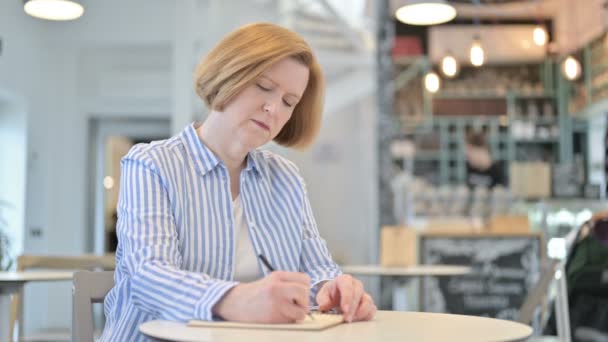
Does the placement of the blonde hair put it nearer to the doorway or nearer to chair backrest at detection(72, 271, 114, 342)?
chair backrest at detection(72, 271, 114, 342)

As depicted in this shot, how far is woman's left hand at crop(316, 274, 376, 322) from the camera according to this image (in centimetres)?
148

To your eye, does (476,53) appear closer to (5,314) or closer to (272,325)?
(5,314)

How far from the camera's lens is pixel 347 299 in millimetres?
1490

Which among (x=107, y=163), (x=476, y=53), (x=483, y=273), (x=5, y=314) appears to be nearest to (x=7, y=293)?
(x=5, y=314)

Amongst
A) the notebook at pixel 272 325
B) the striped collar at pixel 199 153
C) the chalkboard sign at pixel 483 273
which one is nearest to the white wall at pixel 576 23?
the chalkboard sign at pixel 483 273

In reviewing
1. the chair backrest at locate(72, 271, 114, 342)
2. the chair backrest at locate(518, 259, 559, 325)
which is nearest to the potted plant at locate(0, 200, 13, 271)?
the chair backrest at locate(518, 259, 559, 325)

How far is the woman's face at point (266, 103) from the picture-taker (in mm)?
1571

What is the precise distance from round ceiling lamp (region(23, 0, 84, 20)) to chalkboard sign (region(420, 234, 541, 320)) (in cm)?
310

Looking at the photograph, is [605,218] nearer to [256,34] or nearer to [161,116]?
[256,34]

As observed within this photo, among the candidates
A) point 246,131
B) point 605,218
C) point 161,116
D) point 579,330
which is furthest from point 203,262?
point 161,116

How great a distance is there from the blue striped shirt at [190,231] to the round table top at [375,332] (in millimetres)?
87

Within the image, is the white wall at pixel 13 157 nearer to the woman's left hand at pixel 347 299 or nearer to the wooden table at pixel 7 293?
the wooden table at pixel 7 293

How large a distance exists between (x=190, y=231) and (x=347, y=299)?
0.34 m

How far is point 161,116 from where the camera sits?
834 cm
